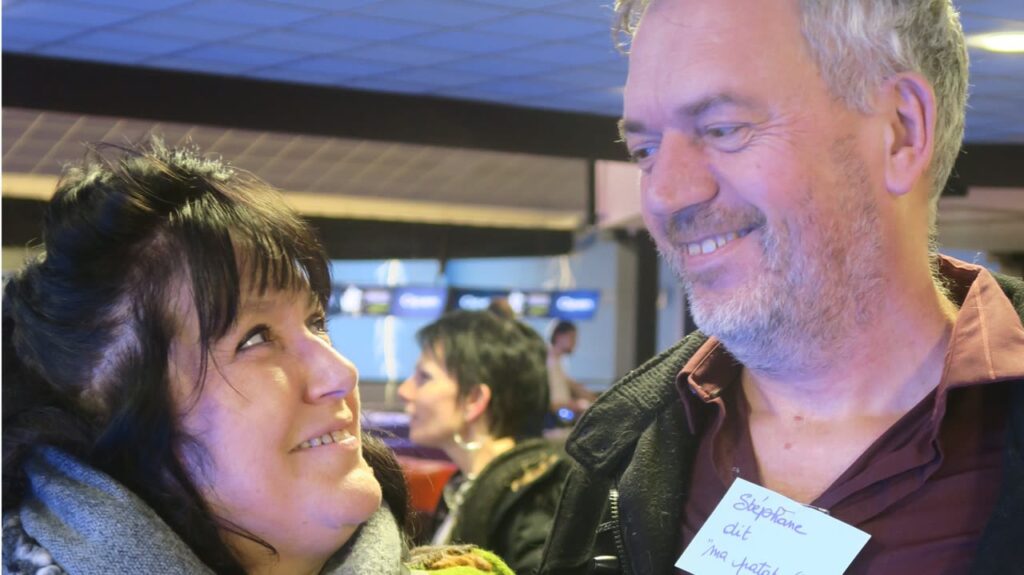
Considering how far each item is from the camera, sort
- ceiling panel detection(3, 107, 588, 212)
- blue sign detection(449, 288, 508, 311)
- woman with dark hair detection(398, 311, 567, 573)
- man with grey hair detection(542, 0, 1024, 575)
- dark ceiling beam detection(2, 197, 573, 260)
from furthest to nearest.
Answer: blue sign detection(449, 288, 508, 311) → dark ceiling beam detection(2, 197, 573, 260) → ceiling panel detection(3, 107, 588, 212) → woman with dark hair detection(398, 311, 567, 573) → man with grey hair detection(542, 0, 1024, 575)

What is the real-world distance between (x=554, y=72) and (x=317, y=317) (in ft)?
16.6

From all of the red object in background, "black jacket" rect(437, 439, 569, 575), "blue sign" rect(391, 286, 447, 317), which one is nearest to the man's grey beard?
"black jacket" rect(437, 439, 569, 575)

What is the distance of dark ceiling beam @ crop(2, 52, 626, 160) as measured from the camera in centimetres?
631

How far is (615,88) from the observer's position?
6.87 m

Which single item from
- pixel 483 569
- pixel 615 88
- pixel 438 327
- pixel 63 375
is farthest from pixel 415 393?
pixel 615 88

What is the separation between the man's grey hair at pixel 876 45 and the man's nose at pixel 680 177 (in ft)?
0.62

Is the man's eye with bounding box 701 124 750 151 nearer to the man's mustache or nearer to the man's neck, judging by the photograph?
the man's mustache

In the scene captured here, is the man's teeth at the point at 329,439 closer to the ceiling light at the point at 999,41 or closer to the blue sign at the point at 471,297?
the ceiling light at the point at 999,41

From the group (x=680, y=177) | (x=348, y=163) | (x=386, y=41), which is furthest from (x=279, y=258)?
(x=348, y=163)

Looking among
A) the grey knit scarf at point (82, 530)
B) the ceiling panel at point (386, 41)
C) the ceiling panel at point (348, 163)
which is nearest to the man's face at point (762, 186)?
the grey knit scarf at point (82, 530)

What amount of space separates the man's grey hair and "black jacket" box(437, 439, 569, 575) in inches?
70.8

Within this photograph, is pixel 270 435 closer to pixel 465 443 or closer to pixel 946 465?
pixel 946 465

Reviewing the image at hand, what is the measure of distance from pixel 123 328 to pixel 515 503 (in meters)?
1.94

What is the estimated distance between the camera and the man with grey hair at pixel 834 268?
140cm
